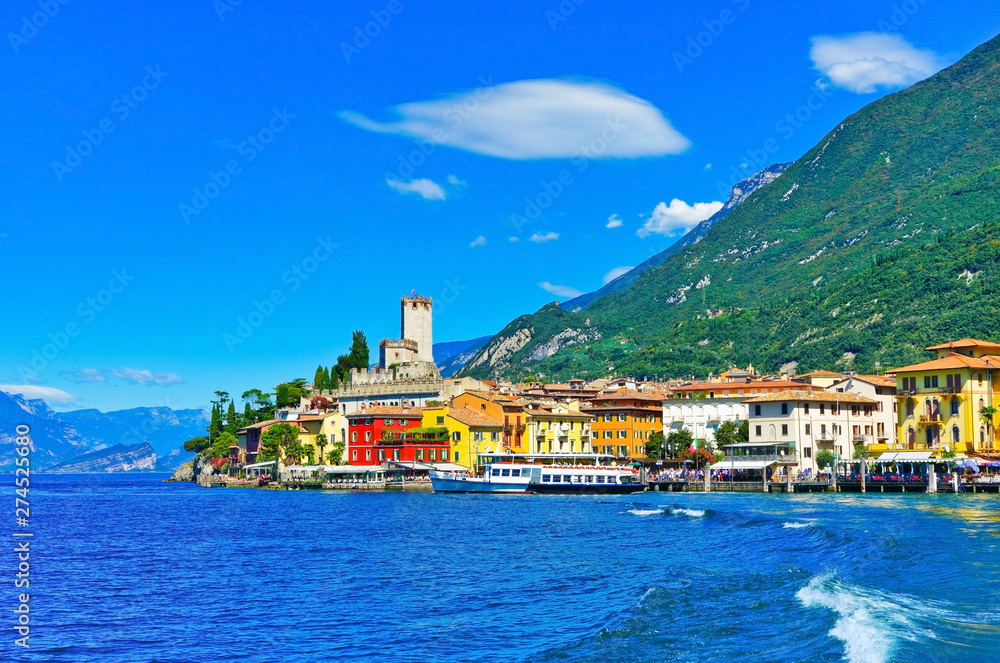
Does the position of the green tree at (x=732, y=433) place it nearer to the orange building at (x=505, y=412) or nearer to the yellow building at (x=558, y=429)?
the yellow building at (x=558, y=429)

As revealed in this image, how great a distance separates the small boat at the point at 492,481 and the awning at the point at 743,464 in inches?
782

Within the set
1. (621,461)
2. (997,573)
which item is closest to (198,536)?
(997,573)

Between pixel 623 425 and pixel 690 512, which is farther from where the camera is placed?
pixel 623 425

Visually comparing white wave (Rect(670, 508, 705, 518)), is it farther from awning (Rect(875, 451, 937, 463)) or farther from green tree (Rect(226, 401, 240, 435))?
green tree (Rect(226, 401, 240, 435))

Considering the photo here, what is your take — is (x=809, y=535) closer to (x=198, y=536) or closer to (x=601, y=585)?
(x=601, y=585)

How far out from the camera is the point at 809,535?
51250 mm

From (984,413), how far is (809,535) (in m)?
59.6

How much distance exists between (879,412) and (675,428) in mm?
24578

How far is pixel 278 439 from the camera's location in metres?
132

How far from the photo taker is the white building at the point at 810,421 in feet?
348

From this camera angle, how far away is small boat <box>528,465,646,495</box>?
103500 mm

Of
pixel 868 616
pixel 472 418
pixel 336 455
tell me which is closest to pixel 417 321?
pixel 336 455

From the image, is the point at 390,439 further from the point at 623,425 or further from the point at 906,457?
the point at 906,457

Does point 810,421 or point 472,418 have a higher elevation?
point 472,418
